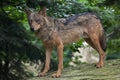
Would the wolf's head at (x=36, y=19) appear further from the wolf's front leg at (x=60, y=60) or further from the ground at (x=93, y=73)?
the ground at (x=93, y=73)

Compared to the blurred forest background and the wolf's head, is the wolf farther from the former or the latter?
the blurred forest background

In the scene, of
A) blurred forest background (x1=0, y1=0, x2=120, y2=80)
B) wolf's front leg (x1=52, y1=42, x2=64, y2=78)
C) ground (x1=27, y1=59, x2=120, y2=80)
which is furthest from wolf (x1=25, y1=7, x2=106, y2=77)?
blurred forest background (x1=0, y1=0, x2=120, y2=80)

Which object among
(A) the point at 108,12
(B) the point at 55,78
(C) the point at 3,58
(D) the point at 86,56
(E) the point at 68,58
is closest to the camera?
(B) the point at 55,78

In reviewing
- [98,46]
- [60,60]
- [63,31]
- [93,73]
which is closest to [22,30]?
[63,31]

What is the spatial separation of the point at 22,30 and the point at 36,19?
4.11 ft

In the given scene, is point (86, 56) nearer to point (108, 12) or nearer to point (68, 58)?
point (68, 58)

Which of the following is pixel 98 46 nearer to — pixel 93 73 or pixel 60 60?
pixel 93 73

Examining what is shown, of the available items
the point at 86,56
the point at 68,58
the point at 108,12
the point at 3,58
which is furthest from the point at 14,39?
the point at 86,56

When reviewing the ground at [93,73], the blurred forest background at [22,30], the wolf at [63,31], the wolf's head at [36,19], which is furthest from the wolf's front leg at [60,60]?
the blurred forest background at [22,30]

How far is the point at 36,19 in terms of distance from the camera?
312 inches

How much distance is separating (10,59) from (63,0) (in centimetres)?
222

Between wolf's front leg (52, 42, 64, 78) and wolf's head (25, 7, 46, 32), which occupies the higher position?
wolf's head (25, 7, 46, 32)

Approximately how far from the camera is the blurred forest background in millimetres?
8828

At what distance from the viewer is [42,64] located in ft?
32.7
